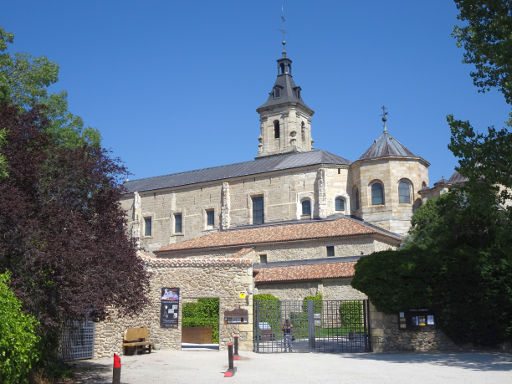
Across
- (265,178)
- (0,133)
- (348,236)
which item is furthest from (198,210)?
(0,133)

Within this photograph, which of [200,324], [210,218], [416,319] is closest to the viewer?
[416,319]

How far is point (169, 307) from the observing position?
70.5ft

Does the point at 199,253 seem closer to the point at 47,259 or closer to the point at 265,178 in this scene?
the point at 265,178

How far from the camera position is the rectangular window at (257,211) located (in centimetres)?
5010

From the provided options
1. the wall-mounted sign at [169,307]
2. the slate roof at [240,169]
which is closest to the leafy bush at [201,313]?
the wall-mounted sign at [169,307]

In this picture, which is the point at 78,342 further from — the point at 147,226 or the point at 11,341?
the point at 147,226

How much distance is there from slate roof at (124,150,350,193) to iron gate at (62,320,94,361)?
107 feet

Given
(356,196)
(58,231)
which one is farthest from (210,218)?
(58,231)

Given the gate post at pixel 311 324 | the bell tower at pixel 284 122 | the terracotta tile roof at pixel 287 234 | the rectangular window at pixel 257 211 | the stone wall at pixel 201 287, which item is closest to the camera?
the gate post at pixel 311 324

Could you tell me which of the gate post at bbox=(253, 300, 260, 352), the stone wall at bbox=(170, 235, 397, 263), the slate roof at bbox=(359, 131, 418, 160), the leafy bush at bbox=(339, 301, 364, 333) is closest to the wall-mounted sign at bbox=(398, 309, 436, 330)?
the leafy bush at bbox=(339, 301, 364, 333)

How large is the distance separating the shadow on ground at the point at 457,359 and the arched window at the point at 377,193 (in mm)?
27159

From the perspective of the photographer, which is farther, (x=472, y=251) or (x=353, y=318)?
(x=353, y=318)

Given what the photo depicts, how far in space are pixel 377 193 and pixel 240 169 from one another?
15.1m

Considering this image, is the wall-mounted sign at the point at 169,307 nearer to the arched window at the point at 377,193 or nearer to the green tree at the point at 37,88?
→ the green tree at the point at 37,88
